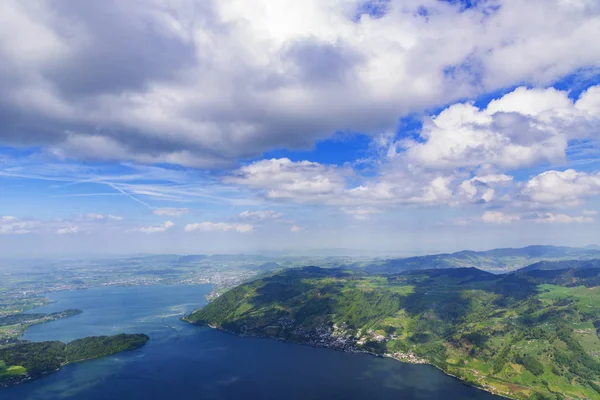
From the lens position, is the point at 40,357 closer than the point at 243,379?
No

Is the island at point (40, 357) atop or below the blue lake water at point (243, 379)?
atop

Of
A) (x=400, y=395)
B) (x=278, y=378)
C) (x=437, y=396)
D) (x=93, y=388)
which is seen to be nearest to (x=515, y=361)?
(x=437, y=396)

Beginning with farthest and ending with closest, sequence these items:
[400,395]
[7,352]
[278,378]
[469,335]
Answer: [469,335]
[7,352]
[278,378]
[400,395]

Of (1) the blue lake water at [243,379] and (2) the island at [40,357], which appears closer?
(1) the blue lake water at [243,379]

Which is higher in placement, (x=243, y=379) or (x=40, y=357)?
(x=40, y=357)

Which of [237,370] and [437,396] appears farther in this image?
[237,370]

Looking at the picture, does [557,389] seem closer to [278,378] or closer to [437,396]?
[437,396]

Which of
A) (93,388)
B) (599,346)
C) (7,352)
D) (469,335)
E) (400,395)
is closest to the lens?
(400,395)

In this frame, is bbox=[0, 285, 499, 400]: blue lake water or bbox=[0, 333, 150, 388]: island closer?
bbox=[0, 285, 499, 400]: blue lake water
